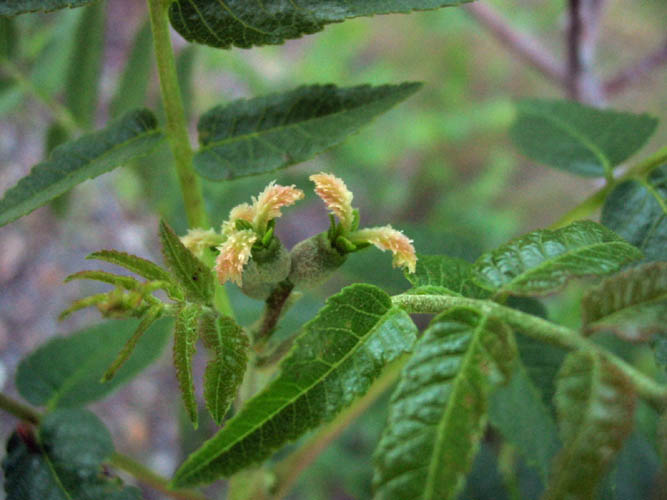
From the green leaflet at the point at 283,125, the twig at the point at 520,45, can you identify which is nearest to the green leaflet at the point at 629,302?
the green leaflet at the point at 283,125

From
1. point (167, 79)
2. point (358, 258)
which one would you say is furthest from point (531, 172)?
point (167, 79)

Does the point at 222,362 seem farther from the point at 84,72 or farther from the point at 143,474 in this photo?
the point at 84,72

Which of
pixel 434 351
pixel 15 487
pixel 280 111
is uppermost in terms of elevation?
pixel 280 111

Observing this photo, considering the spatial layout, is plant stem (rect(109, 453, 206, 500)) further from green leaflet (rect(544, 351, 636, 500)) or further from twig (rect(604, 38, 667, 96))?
twig (rect(604, 38, 667, 96))

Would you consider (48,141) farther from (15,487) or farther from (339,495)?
(339,495)

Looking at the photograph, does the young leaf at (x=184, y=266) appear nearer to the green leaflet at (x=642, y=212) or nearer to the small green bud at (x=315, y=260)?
the small green bud at (x=315, y=260)

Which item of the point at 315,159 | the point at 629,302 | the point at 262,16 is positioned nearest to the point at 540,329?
the point at 629,302
